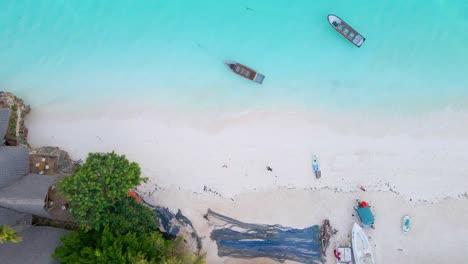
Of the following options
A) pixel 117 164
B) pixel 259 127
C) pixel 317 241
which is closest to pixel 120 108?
pixel 117 164

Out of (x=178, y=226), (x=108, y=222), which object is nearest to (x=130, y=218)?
(x=108, y=222)

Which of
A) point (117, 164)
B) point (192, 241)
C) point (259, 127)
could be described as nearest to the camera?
point (117, 164)

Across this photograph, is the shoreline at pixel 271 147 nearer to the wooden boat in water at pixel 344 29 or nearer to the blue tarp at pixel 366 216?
the blue tarp at pixel 366 216

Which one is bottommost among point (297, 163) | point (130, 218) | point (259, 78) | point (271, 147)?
point (130, 218)

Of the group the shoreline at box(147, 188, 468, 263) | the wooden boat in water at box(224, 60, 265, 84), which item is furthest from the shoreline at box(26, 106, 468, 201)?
the wooden boat in water at box(224, 60, 265, 84)

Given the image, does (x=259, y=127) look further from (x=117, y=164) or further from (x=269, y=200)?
(x=117, y=164)

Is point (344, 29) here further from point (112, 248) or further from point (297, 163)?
point (112, 248)

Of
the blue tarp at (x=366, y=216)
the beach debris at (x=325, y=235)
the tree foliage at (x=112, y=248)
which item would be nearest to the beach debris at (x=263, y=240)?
the beach debris at (x=325, y=235)

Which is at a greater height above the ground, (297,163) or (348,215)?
(297,163)
